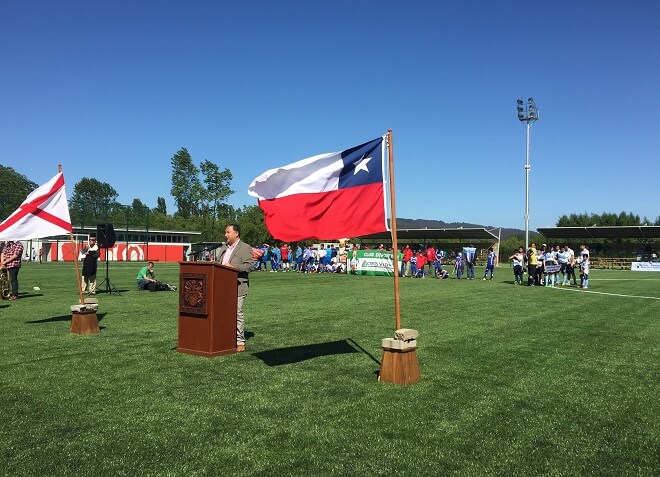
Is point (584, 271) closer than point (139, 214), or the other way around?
point (584, 271)

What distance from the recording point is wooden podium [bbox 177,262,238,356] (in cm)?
740

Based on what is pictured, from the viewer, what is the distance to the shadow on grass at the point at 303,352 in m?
7.37

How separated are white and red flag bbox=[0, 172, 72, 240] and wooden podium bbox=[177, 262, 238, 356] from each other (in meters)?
3.63

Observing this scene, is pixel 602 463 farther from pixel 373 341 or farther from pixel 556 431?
pixel 373 341

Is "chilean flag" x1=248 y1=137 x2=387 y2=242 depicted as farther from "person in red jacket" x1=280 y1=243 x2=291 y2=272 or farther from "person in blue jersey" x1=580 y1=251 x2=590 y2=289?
"person in red jacket" x1=280 y1=243 x2=291 y2=272

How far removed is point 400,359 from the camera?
6098mm

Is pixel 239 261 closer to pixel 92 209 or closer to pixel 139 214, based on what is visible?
pixel 92 209

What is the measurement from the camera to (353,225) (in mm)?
6742

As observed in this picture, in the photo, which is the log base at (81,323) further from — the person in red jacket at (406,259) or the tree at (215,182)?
the tree at (215,182)

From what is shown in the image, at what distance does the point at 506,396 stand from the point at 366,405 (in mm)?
1622

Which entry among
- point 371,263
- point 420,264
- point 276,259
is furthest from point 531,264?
point 276,259

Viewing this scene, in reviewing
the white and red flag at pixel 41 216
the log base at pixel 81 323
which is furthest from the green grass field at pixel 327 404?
the white and red flag at pixel 41 216

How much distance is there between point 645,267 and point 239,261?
48.9m

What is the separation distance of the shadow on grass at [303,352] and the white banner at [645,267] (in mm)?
46366
